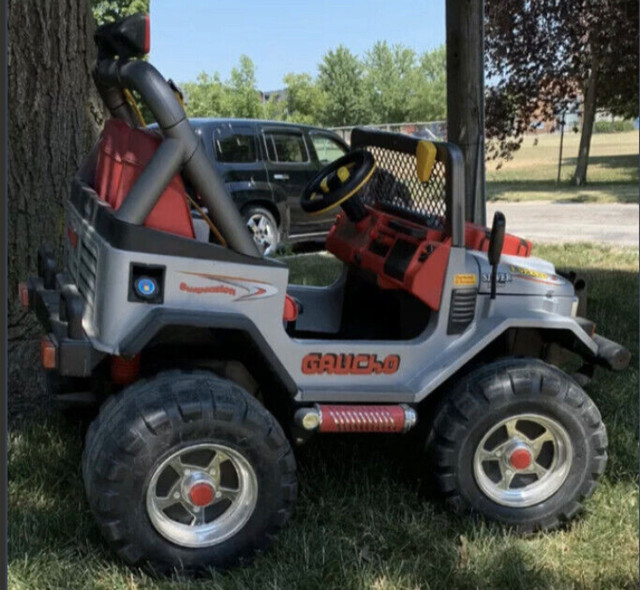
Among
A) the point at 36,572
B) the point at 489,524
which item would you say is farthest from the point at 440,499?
the point at 36,572

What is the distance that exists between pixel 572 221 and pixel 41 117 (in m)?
11.0

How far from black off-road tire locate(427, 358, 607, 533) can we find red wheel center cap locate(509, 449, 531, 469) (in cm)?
14

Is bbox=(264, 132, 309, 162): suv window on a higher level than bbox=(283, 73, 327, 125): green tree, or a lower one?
lower

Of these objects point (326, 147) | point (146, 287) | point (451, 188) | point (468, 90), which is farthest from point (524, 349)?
point (326, 147)

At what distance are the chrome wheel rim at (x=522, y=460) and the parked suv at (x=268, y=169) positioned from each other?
7142 mm

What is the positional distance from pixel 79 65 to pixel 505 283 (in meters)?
2.31

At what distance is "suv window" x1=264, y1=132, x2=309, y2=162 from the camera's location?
11.0m

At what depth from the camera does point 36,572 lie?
2.77 metres

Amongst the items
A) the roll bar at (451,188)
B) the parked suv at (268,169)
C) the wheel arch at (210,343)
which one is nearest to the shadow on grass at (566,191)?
the parked suv at (268,169)

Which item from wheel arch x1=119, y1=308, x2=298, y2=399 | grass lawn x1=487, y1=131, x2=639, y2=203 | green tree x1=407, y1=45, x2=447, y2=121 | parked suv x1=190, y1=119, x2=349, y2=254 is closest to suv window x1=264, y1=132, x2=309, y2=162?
parked suv x1=190, y1=119, x2=349, y2=254

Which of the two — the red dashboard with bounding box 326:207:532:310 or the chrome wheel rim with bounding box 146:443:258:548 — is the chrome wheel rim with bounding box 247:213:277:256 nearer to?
the red dashboard with bounding box 326:207:532:310

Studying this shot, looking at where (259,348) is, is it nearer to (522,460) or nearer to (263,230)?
(522,460)

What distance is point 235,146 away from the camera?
10609mm

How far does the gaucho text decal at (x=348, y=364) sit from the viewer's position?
9.84 ft
